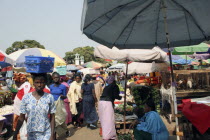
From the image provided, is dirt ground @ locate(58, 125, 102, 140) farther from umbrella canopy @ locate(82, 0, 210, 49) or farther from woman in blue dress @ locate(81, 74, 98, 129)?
umbrella canopy @ locate(82, 0, 210, 49)

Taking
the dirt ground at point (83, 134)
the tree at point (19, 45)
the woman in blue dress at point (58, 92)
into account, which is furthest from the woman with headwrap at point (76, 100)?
the tree at point (19, 45)

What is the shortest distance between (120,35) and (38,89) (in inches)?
63.6

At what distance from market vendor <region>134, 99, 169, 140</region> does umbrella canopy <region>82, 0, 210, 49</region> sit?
127 cm

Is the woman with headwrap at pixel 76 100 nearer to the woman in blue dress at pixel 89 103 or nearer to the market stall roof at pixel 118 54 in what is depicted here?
the woman in blue dress at pixel 89 103

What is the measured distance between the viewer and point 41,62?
4.10 m

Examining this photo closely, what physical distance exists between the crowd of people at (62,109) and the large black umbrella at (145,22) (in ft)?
3.66

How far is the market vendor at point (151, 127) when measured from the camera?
383cm

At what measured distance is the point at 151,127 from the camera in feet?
12.7

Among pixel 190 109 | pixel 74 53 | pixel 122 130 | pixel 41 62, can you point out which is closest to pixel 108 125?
pixel 122 130

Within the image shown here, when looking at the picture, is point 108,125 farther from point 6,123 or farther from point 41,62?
point 6,123

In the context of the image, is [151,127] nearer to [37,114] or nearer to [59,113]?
[37,114]

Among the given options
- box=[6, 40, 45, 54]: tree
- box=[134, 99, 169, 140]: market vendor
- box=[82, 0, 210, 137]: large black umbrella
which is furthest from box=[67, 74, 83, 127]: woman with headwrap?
box=[6, 40, 45, 54]: tree

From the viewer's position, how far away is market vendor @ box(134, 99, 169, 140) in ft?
12.6

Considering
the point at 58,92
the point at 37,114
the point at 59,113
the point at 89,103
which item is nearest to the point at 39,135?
the point at 37,114
